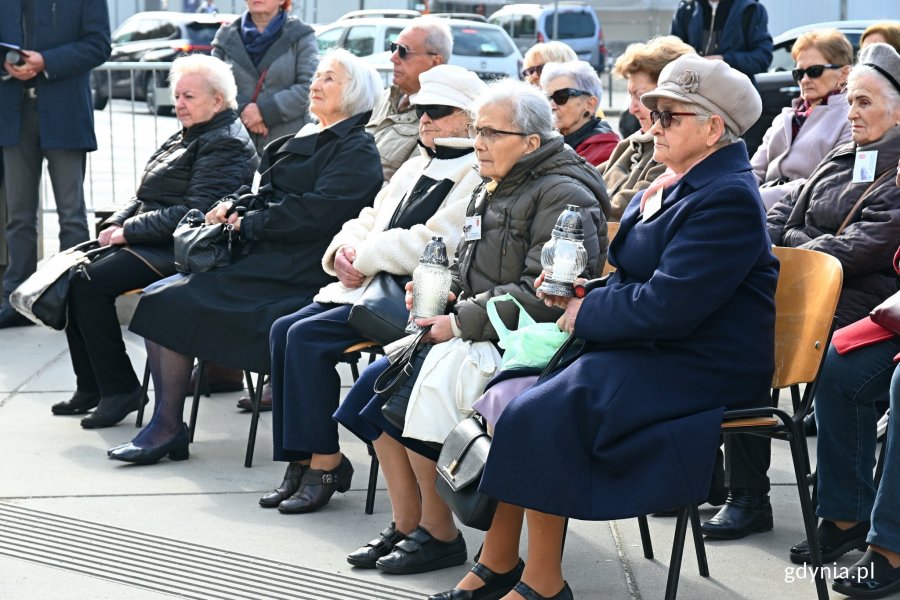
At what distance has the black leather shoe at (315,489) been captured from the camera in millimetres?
4941

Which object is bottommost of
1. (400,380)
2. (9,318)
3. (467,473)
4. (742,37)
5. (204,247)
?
(9,318)

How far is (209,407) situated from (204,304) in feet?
3.42

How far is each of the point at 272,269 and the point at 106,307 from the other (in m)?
0.97

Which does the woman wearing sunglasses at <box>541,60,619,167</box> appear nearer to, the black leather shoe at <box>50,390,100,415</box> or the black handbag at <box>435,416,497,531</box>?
the black handbag at <box>435,416,497,531</box>

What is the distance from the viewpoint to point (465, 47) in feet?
74.7

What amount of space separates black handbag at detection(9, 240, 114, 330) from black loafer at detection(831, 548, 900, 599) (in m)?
3.77

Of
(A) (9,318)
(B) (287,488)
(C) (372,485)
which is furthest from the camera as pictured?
(A) (9,318)

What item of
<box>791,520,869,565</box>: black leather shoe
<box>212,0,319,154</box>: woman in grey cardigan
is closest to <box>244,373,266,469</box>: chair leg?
<box>791,520,869,565</box>: black leather shoe

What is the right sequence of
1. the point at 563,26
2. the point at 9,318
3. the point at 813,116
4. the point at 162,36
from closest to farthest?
the point at 813,116
the point at 9,318
the point at 162,36
the point at 563,26

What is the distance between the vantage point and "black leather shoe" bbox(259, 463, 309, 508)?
16.5 feet

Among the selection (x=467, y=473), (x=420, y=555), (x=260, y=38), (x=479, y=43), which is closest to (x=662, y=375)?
(x=467, y=473)

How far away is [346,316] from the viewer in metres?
5.07

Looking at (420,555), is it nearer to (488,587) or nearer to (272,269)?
(488,587)

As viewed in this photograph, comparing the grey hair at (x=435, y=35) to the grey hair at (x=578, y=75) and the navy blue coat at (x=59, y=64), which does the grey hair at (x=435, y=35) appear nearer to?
the grey hair at (x=578, y=75)
